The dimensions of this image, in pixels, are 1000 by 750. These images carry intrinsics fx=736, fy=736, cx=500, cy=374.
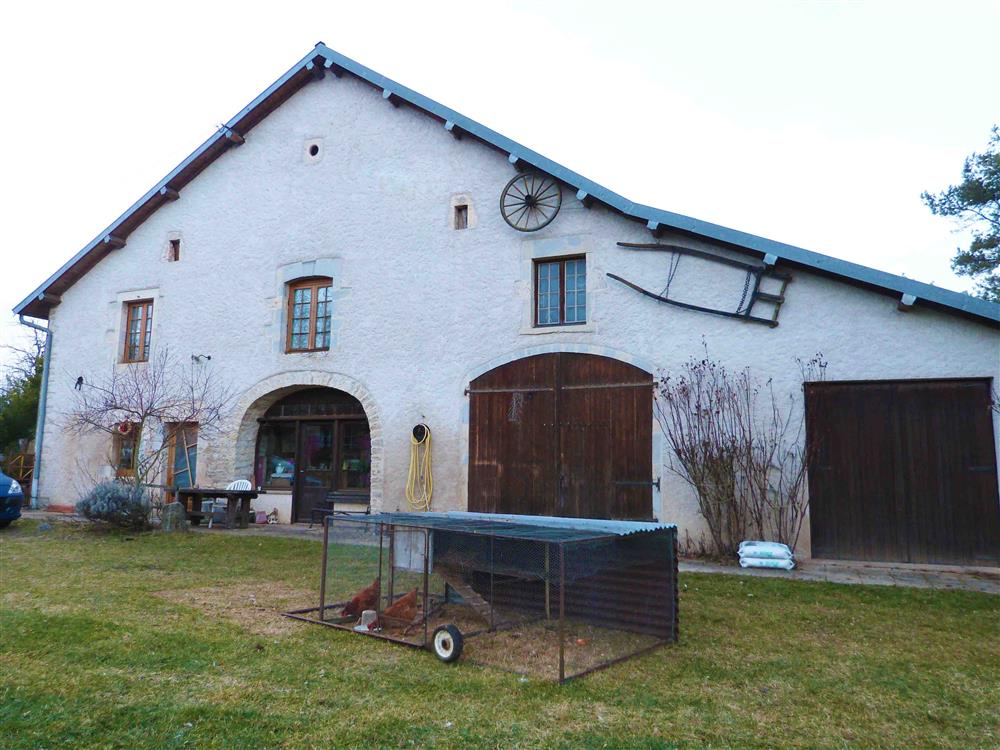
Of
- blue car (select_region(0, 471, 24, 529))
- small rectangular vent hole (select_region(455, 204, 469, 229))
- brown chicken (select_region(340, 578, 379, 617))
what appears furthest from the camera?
blue car (select_region(0, 471, 24, 529))

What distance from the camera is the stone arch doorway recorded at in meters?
12.7

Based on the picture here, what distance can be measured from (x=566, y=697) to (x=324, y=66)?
39.7 ft

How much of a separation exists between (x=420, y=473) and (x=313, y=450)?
9.32ft

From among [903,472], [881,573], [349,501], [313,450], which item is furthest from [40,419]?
[903,472]

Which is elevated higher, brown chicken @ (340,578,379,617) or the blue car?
the blue car

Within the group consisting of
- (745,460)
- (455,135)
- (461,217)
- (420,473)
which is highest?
(455,135)

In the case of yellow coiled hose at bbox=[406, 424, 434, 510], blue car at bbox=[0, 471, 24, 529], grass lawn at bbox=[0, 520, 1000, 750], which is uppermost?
yellow coiled hose at bbox=[406, 424, 434, 510]

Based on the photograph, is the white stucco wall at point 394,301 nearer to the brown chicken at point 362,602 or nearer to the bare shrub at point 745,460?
the bare shrub at point 745,460

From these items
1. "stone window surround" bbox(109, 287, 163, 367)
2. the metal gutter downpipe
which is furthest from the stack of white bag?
the metal gutter downpipe

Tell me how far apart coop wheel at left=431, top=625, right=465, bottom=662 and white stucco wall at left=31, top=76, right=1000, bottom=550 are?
5.49 m

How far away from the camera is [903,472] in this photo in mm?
8547

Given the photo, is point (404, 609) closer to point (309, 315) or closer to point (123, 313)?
point (309, 315)

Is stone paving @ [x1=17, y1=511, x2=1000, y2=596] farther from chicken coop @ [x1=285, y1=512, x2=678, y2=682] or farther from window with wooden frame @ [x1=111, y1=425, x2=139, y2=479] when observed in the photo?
window with wooden frame @ [x1=111, y1=425, x2=139, y2=479]

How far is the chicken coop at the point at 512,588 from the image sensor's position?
467 cm
